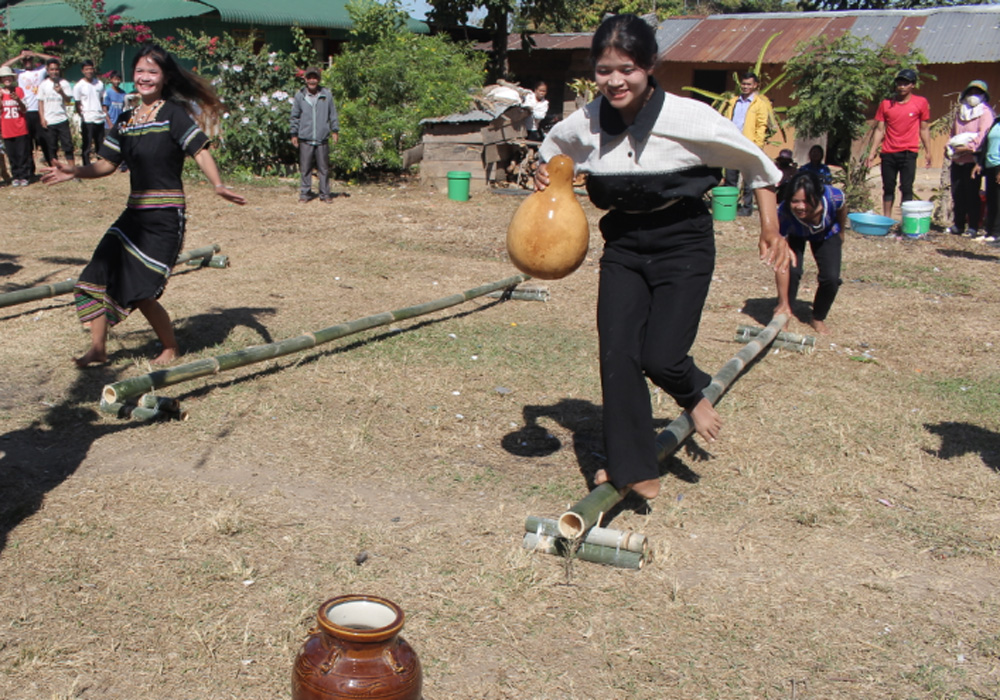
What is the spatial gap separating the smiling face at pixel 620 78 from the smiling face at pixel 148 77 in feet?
11.0

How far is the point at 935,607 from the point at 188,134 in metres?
5.12

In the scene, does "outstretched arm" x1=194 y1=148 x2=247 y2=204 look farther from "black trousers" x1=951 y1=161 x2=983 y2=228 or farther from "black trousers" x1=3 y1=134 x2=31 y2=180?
"black trousers" x1=3 y1=134 x2=31 y2=180

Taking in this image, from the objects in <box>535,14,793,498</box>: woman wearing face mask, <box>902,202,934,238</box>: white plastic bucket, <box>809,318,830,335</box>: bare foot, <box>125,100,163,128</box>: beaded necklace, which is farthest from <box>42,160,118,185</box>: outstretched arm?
<box>902,202,934,238</box>: white plastic bucket

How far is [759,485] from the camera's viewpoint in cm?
485

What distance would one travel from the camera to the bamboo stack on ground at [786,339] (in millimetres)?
7559

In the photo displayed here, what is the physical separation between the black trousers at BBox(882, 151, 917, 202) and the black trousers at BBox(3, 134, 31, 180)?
14.0 meters

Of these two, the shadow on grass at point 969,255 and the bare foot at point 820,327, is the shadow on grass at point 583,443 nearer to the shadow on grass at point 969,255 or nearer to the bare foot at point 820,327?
the bare foot at point 820,327

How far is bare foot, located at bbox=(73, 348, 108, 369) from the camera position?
6305 millimetres

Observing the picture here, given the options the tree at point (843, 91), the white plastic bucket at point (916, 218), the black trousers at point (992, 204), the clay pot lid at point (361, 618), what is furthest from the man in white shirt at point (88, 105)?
the clay pot lid at point (361, 618)

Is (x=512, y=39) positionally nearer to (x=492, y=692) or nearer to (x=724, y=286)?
(x=724, y=286)

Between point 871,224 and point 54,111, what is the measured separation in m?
14.1

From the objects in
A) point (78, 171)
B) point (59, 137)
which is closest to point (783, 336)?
point (78, 171)

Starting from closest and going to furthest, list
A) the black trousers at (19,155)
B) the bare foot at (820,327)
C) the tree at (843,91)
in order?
the bare foot at (820,327)
the tree at (843,91)
the black trousers at (19,155)

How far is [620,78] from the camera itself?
12.6 ft
